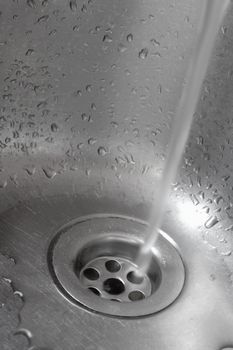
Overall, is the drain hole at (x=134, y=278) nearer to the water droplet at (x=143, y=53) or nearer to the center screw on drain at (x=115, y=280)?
the center screw on drain at (x=115, y=280)

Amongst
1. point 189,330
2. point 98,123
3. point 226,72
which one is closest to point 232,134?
point 226,72

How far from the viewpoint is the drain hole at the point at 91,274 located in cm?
69

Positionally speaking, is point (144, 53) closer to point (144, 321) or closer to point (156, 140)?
point (156, 140)

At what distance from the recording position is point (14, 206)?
727mm

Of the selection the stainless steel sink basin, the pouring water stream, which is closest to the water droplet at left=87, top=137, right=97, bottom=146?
the stainless steel sink basin

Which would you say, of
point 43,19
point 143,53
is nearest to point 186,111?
point 143,53

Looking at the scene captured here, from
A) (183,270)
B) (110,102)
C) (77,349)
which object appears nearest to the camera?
(77,349)

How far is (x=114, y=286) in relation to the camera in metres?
0.69

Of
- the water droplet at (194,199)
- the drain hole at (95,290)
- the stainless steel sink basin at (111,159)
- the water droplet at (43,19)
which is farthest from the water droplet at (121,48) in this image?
the drain hole at (95,290)

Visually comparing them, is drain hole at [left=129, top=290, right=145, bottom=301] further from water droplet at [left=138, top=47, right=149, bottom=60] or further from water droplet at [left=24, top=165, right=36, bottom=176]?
water droplet at [left=138, top=47, right=149, bottom=60]

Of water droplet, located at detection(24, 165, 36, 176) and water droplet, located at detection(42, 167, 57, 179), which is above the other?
water droplet, located at detection(42, 167, 57, 179)

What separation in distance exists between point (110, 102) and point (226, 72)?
6.7 inches

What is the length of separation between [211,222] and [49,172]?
24 centimetres

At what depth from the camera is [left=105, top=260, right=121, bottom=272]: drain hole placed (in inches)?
28.0
